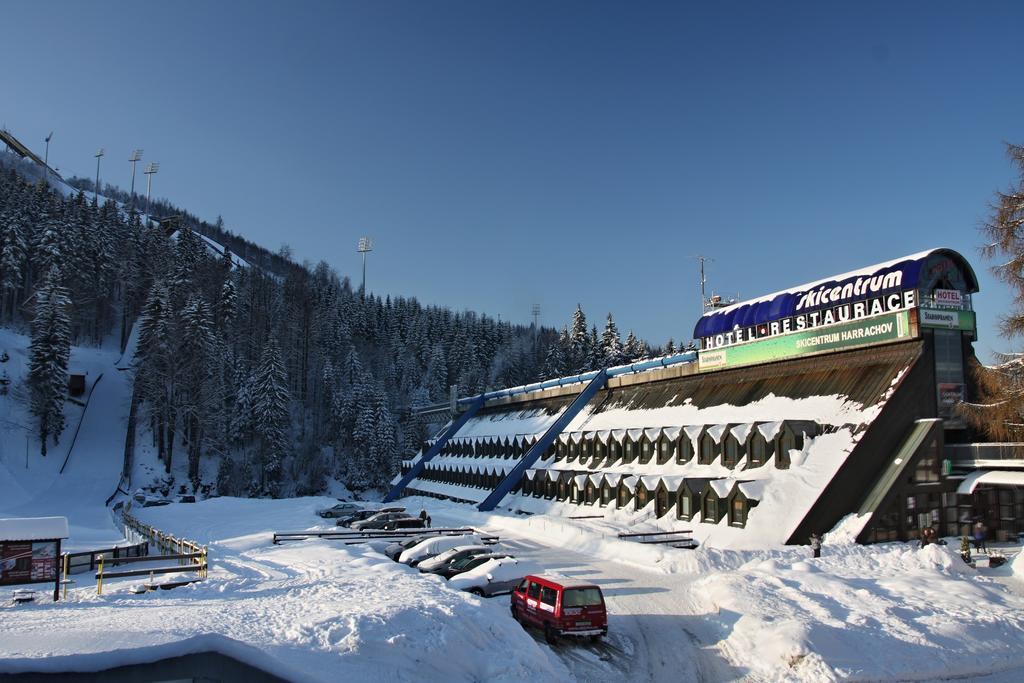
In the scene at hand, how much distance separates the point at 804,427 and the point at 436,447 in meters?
46.9

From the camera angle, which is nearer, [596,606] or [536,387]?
[596,606]

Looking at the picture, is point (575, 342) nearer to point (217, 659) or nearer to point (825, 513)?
point (825, 513)

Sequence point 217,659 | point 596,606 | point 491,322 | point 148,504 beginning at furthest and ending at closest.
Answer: point 491,322, point 148,504, point 596,606, point 217,659

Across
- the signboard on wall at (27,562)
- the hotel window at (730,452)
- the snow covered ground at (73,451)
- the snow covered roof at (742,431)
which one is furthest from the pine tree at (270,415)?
the signboard on wall at (27,562)

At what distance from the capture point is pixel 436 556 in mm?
30406

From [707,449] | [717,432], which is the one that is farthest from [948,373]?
[707,449]

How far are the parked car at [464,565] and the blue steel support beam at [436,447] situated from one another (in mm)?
47668

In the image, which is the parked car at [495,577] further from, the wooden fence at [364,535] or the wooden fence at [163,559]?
the wooden fence at [364,535]

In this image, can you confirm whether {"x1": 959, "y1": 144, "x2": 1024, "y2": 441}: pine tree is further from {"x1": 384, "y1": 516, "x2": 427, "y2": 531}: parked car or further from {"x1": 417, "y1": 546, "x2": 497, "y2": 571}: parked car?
{"x1": 384, "y1": 516, "x2": 427, "y2": 531}: parked car

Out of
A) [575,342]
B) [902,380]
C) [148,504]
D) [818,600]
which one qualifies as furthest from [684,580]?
[575,342]

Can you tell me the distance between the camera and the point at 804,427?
3778 cm

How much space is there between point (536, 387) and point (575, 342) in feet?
158

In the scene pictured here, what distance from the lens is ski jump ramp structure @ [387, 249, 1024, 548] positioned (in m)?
34.6

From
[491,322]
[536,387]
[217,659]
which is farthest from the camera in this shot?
[491,322]
